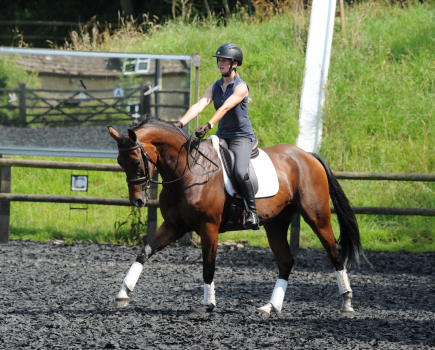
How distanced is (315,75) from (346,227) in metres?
6.04

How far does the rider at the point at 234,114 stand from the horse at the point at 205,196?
0.55ft

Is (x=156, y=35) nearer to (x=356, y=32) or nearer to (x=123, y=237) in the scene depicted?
(x=356, y=32)

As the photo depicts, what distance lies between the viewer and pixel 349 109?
10.6 m

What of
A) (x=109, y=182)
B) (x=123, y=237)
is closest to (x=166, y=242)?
(x=123, y=237)

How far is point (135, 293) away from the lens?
552cm

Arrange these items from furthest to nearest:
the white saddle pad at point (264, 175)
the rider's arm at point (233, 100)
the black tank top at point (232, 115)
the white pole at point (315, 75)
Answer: the white pole at point (315, 75) < the white saddle pad at point (264, 175) < the black tank top at point (232, 115) < the rider's arm at point (233, 100)

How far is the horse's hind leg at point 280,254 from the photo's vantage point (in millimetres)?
4875

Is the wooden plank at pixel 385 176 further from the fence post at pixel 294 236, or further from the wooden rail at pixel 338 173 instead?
the fence post at pixel 294 236

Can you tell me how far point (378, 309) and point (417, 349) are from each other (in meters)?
1.19

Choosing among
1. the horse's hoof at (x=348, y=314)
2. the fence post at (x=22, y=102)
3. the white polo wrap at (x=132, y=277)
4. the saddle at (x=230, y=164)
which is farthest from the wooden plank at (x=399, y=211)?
the fence post at (x=22, y=102)

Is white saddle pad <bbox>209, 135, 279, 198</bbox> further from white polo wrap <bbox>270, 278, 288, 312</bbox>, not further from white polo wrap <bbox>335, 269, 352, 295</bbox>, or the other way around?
white polo wrap <bbox>335, 269, 352, 295</bbox>

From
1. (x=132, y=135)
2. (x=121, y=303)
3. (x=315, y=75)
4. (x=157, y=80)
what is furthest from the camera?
(x=315, y=75)

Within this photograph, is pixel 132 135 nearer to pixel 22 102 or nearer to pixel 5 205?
pixel 5 205

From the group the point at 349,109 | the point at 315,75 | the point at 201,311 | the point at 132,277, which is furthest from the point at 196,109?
the point at 315,75
